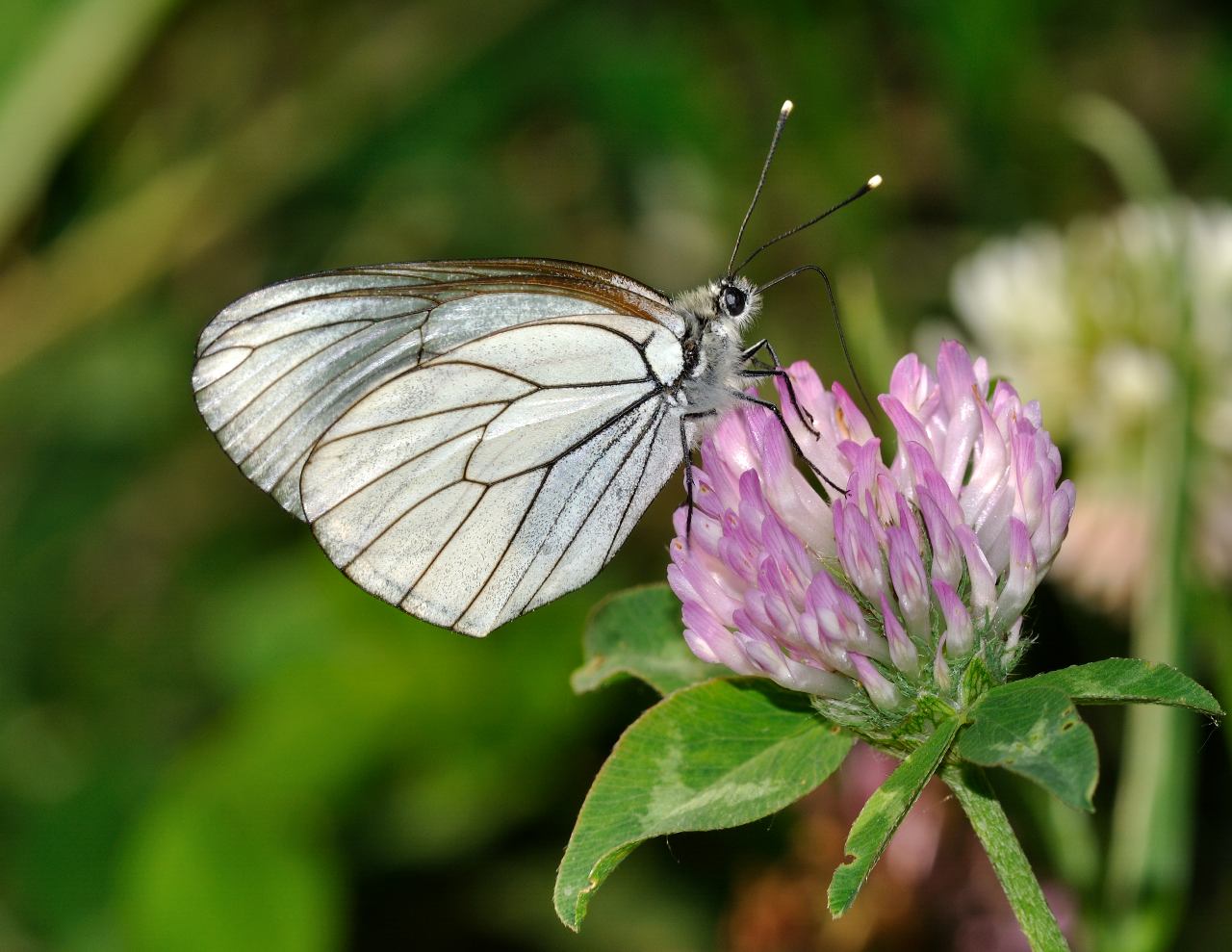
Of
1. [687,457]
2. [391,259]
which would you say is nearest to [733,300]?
[687,457]

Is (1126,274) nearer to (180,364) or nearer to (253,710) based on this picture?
(253,710)

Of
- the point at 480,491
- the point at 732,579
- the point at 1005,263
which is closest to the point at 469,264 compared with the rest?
the point at 480,491

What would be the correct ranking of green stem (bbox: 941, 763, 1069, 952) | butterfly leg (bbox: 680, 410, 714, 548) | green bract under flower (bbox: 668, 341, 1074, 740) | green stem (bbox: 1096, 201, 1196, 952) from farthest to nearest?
1. green stem (bbox: 1096, 201, 1196, 952)
2. butterfly leg (bbox: 680, 410, 714, 548)
3. green bract under flower (bbox: 668, 341, 1074, 740)
4. green stem (bbox: 941, 763, 1069, 952)

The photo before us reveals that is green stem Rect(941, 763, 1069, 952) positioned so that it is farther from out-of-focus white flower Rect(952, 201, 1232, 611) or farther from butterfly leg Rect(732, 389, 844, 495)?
out-of-focus white flower Rect(952, 201, 1232, 611)

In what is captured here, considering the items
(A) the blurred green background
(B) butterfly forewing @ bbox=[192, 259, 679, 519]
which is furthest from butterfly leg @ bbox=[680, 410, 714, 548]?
(A) the blurred green background

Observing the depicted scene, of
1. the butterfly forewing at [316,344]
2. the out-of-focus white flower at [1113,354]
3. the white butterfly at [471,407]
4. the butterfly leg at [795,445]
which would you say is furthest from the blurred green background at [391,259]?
the butterfly leg at [795,445]

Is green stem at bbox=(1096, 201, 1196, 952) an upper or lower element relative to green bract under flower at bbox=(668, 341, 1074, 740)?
lower

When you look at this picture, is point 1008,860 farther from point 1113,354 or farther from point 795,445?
point 1113,354

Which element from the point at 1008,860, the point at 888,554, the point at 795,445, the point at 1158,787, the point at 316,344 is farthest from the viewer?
the point at 316,344
